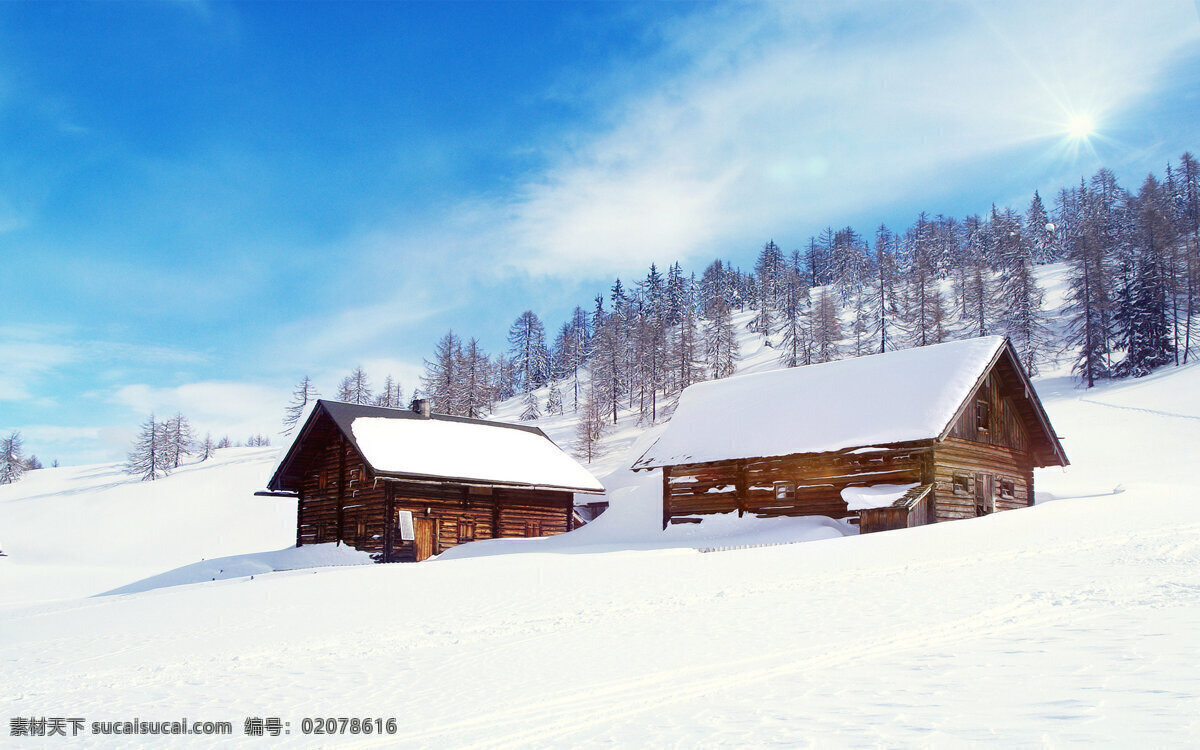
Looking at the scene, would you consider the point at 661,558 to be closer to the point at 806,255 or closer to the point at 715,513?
the point at 715,513

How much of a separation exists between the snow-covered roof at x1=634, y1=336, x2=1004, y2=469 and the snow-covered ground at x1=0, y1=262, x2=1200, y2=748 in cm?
329

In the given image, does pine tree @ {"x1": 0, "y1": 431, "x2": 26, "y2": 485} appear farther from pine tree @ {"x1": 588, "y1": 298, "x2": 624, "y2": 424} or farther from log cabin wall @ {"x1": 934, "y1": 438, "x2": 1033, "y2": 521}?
log cabin wall @ {"x1": 934, "y1": 438, "x2": 1033, "y2": 521}

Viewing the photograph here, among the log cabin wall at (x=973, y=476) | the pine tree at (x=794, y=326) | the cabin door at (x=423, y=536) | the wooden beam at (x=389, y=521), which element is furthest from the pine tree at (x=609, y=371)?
the log cabin wall at (x=973, y=476)

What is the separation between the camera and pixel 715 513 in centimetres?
2862

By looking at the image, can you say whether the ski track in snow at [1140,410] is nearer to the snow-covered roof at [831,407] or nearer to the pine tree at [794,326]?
the snow-covered roof at [831,407]

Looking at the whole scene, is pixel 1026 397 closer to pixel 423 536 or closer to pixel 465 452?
pixel 465 452

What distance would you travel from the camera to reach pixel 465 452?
32438 millimetres

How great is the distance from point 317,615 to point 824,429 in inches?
714

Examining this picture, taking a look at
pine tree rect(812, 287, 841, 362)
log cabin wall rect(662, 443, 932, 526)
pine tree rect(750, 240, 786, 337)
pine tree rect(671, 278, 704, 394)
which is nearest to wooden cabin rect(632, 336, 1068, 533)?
log cabin wall rect(662, 443, 932, 526)

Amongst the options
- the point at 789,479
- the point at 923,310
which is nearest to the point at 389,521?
the point at 789,479

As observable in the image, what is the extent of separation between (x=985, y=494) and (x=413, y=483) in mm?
20439

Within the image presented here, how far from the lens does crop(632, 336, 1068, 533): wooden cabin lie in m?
24.5

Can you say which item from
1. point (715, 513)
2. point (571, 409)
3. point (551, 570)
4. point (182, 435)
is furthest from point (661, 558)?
point (182, 435)

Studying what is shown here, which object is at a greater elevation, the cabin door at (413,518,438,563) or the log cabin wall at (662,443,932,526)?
the log cabin wall at (662,443,932,526)
